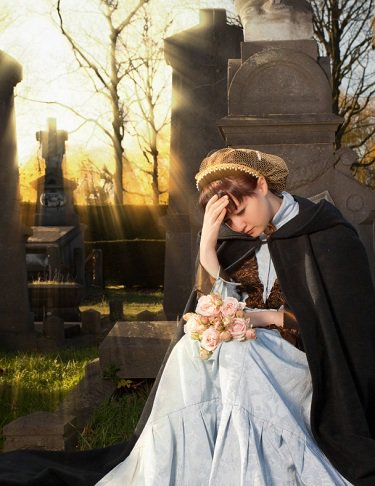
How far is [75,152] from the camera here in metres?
33.4

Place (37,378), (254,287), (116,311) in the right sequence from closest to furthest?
(254,287) → (37,378) → (116,311)

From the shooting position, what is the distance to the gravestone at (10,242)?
28.9ft

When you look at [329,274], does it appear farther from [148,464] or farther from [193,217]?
[193,217]

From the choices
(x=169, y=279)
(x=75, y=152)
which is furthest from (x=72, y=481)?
(x=75, y=152)

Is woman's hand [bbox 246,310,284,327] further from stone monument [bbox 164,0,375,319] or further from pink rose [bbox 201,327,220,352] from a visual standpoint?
stone monument [bbox 164,0,375,319]

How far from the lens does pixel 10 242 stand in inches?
350

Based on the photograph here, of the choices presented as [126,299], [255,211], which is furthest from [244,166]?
[126,299]

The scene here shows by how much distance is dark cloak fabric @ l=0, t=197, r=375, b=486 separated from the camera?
2.98 metres

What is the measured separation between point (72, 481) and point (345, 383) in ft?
4.30

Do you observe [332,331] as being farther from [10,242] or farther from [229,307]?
[10,242]

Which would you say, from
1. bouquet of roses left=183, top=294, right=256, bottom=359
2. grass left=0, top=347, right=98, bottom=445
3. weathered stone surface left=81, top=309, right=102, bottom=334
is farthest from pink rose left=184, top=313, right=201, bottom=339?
weathered stone surface left=81, top=309, right=102, bottom=334

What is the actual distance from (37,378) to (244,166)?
13.2 feet

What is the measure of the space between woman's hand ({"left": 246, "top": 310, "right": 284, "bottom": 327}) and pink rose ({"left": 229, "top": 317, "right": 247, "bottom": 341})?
0.72 feet

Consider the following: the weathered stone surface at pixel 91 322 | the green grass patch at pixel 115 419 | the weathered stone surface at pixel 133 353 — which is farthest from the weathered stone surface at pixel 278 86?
the weathered stone surface at pixel 91 322
